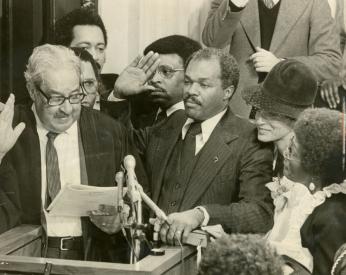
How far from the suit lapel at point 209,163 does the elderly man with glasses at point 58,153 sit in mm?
149

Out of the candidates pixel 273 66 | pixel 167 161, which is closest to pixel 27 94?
pixel 167 161

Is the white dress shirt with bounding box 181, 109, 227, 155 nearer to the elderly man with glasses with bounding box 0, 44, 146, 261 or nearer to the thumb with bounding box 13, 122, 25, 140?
the elderly man with glasses with bounding box 0, 44, 146, 261

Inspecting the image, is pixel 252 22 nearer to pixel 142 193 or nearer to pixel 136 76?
pixel 136 76

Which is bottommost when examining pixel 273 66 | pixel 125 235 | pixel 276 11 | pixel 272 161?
pixel 125 235

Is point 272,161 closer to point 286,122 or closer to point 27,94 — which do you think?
point 286,122

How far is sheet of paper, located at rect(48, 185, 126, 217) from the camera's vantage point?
1.97m

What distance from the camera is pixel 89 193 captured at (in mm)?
1987

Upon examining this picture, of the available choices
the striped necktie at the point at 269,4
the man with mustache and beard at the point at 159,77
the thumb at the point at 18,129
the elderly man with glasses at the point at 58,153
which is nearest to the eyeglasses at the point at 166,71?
the man with mustache and beard at the point at 159,77

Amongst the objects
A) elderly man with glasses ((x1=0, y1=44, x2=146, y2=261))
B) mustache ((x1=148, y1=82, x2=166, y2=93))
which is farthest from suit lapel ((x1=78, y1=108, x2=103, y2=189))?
mustache ((x1=148, y1=82, x2=166, y2=93))

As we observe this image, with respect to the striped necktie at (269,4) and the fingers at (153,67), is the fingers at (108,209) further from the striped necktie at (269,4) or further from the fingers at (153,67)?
the striped necktie at (269,4)

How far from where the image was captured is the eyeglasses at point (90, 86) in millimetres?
2333

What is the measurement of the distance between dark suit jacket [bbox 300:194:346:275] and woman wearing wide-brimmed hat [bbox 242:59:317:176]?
0.92 feet

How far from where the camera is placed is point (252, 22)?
226cm

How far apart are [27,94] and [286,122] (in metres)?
0.81
